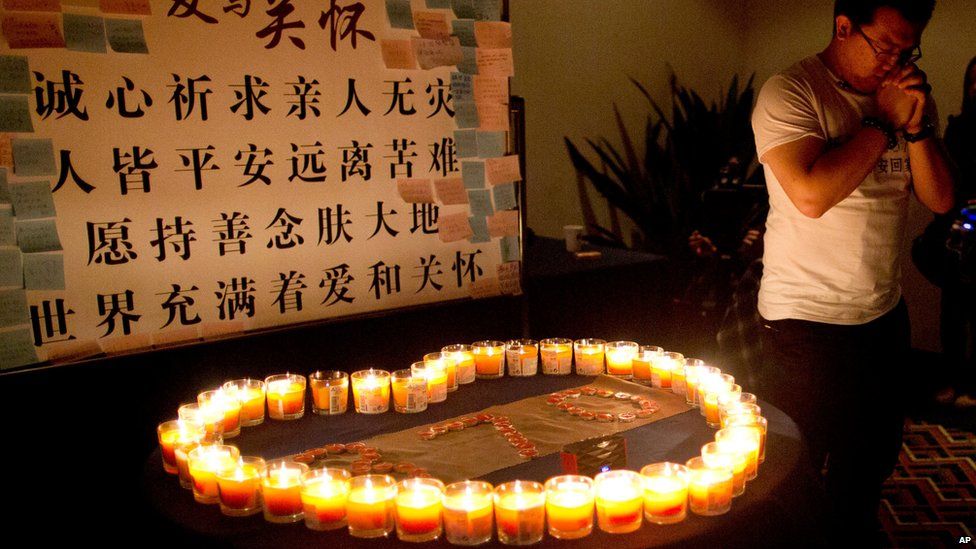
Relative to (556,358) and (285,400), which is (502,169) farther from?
(285,400)

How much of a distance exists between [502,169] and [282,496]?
5.26 ft

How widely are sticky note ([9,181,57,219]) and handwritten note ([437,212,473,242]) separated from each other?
1.13m

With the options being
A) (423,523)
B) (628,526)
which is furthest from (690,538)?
(423,523)

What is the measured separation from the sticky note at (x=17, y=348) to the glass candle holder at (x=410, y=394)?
95 cm

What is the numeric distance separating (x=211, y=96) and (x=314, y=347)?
80 cm

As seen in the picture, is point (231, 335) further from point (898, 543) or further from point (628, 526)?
point (898, 543)

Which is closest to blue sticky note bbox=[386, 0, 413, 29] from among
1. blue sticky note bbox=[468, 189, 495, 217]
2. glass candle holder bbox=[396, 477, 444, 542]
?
blue sticky note bbox=[468, 189, 495, 217]

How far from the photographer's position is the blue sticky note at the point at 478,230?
2.69 m

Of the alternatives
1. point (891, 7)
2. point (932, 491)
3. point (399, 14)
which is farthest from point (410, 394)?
point (932, 491)

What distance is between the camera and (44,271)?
6.57 feet

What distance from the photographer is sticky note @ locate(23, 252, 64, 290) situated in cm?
198

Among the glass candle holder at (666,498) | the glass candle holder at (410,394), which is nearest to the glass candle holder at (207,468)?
the glass candle holder at (410,394)

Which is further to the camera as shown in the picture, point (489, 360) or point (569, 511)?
point (489, 360)

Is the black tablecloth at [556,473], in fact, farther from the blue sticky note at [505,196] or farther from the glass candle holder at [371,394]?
the blue sticky note at [505,196]
